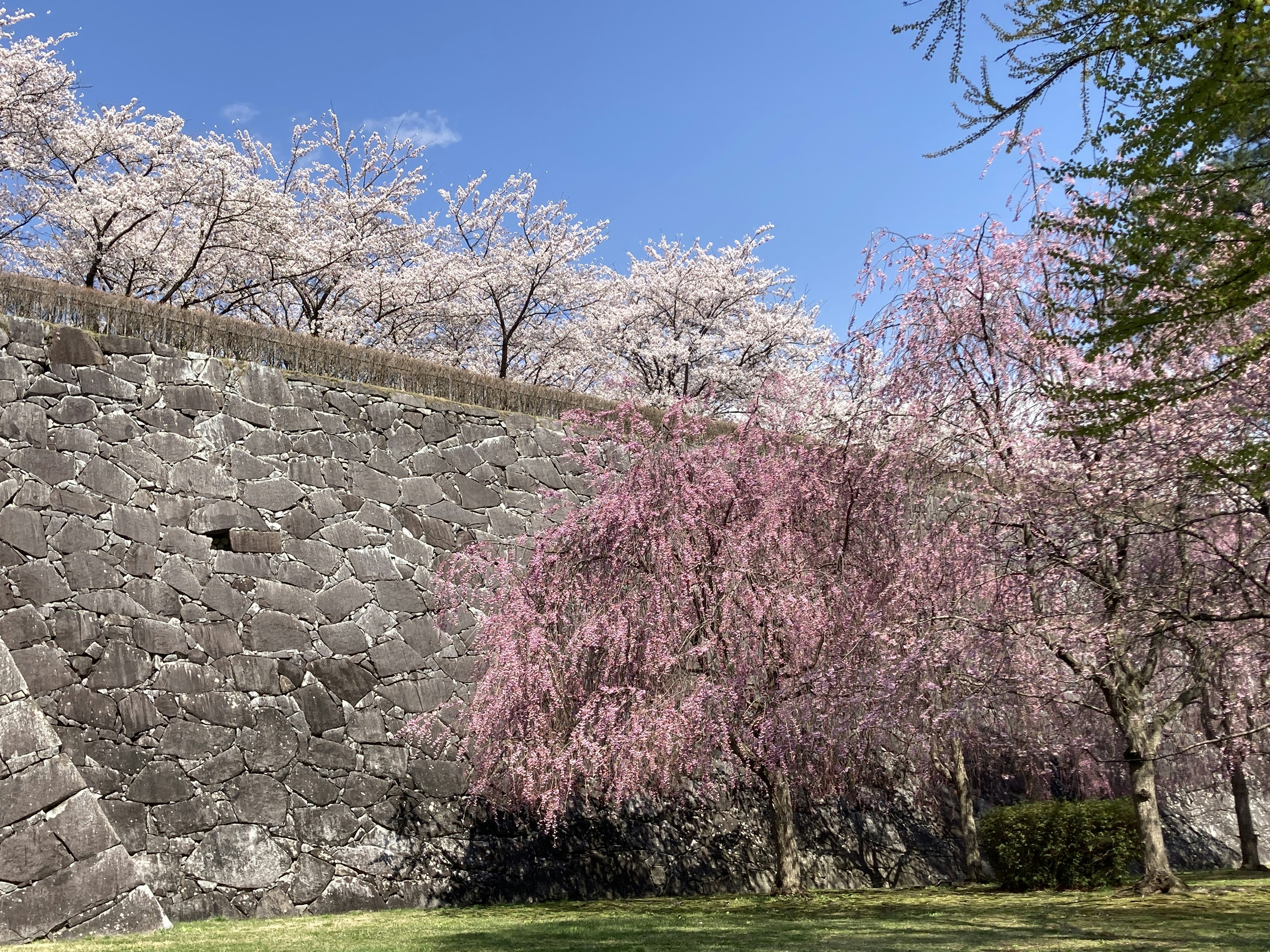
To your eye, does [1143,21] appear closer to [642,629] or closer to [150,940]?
[642,629]

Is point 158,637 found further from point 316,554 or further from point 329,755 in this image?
point 329,755

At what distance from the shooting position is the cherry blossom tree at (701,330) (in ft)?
73.1

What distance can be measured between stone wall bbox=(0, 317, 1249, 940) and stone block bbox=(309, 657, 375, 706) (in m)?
0.02

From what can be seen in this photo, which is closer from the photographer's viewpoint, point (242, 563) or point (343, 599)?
point (242, 563)

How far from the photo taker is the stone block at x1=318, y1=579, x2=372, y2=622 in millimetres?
10695

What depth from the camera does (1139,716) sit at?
9.23 meters

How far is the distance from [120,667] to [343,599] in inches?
89.7

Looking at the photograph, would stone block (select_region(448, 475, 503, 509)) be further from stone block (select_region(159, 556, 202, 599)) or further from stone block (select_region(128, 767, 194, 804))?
stone block (select_region(128, 767, 194, 804))

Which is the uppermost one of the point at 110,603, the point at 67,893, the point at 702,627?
the point at 110,603

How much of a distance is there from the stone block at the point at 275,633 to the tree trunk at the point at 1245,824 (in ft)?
37.4

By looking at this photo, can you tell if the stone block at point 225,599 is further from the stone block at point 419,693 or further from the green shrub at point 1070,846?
the green shrub at point 1070,846

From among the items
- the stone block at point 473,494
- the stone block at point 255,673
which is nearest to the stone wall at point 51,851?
the stone block at point 255,673

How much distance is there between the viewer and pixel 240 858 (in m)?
9.20

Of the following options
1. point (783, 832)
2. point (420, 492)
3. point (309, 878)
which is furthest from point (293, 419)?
point (783, 832)
